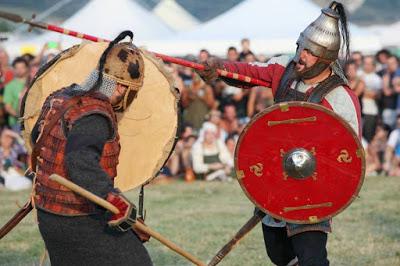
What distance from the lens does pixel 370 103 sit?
13531mm

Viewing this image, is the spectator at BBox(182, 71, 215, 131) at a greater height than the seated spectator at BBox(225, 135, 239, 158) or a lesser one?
greater

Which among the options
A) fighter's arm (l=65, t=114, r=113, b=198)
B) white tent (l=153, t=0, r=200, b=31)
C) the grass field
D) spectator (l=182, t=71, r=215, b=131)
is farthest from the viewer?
white tent (l=153, t=0, r=200, b=31)

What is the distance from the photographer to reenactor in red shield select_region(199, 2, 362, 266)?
17.8 ft

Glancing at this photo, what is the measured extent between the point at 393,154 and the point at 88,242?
9.10m

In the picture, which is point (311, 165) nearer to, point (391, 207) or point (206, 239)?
point (206, 239)

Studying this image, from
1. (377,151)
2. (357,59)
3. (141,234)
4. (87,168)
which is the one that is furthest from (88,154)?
(357,59)

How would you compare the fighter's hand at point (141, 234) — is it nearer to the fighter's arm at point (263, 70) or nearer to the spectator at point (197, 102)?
the fighter's arm at point (263, 70)

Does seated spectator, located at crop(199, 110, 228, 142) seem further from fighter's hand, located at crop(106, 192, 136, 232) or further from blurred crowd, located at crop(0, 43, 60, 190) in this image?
fighter's hand, located at crop(106, 192, 136, 232)

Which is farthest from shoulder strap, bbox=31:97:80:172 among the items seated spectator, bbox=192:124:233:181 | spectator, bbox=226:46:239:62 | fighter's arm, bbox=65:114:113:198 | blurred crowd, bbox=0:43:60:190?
spectator, bbox=226:46:239:62

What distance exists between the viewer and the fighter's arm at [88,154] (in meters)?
4.61

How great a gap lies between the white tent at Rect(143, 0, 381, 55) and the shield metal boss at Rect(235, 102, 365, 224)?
1146 cm

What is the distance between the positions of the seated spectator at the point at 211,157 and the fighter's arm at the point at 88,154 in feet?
27.1

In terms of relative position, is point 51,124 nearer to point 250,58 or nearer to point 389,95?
point 250,58

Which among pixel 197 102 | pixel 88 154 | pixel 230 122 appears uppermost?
pixel 88 154
